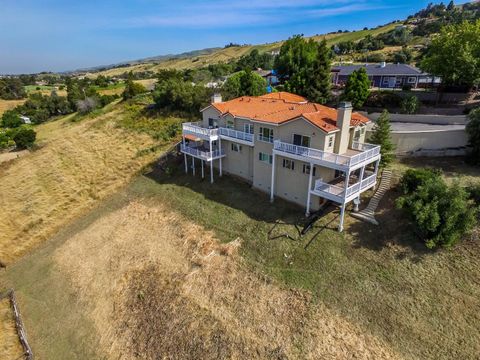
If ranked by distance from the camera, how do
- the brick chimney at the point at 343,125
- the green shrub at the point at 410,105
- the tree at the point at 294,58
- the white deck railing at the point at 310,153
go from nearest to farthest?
the white deck railing at the point at 310,153 < the brick chimney at the point at 343,125 < the green shrub at the point at 410,105 < the tree at the point at 294,58

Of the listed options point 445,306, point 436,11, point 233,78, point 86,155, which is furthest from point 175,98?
point 436,11

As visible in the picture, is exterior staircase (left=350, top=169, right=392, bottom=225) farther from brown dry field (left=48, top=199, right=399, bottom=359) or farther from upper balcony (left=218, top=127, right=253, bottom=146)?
upper balcony (left=218, top=127, right=253, bottom=146)

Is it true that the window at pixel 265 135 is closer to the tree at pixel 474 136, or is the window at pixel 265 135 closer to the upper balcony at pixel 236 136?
the upper balcony at pixel 236 136

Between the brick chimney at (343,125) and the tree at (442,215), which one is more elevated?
the brick chimney at (343,125)

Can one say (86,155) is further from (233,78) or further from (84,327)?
(84,327)

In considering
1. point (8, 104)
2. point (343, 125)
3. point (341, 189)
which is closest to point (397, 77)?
Answer: point (343, 125)

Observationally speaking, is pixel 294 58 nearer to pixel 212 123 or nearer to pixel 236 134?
pixel 212 123

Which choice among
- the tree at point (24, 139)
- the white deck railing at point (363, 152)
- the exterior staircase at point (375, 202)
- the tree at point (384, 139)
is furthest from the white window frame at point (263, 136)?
the tree at point (24, 139)
